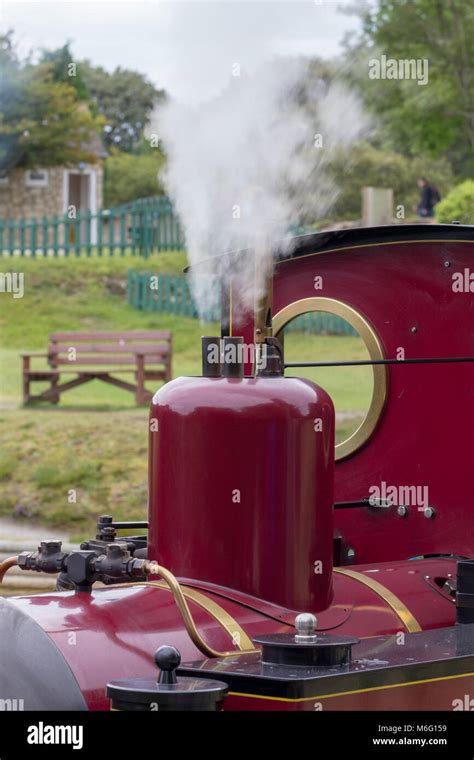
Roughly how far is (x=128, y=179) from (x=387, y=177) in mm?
13811

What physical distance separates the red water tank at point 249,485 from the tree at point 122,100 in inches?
1815

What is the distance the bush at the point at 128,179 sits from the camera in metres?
38.2

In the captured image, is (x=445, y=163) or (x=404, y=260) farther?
(x=445, y=163)

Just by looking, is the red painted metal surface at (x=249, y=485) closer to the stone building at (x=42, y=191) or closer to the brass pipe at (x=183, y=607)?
the brass pipe at (x=183, y=607)

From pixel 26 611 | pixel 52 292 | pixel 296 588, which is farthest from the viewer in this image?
pixel 52 292

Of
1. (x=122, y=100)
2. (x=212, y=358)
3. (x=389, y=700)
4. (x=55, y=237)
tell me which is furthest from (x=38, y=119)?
(x=389, y=700)

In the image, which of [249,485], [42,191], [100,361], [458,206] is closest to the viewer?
[249,485]

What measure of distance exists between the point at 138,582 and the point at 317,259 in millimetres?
1603

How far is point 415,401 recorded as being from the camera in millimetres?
4602

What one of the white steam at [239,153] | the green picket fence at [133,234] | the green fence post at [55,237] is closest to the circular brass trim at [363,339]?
the white steam at [239,153]

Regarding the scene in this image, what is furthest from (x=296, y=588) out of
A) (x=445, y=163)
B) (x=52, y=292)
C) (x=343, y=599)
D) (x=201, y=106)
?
(x=445, y=163)

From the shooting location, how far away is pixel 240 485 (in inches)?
143

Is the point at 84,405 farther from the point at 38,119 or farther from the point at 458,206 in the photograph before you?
the point at 38,119
